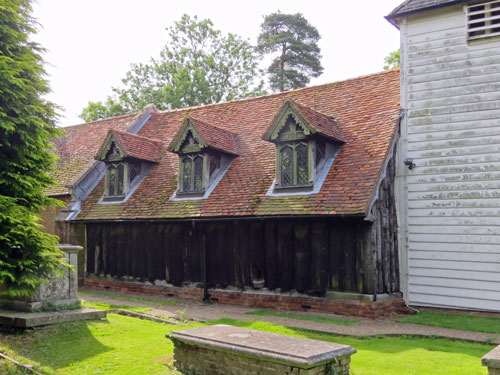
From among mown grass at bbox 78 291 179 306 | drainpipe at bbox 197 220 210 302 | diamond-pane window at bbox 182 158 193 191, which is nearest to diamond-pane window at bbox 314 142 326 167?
drainpipe at bbox 197 220 210 302

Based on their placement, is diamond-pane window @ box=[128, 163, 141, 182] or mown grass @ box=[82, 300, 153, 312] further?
diamond-pane window @ box=[128, 163, 141, 182]

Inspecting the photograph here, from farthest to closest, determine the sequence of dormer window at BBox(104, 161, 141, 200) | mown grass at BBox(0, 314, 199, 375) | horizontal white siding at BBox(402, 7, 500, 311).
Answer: dormer window at BBox(104, 161, 141, 200) → horizontal white siding at BBox(402, 7, 500, 311) → mown grass at BBox(0, 314, 199, 375)

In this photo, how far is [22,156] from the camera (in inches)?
370

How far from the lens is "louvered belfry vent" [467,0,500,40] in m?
12.4

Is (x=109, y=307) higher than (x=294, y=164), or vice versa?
(x=294, y=164)

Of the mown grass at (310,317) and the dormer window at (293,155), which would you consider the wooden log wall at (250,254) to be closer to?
the mown grass at (310,317)

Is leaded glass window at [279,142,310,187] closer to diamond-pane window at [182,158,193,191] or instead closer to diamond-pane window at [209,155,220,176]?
diamond-pane window at [209,155,220,176]

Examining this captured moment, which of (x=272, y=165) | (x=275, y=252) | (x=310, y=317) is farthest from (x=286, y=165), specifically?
(x=310, y=317)

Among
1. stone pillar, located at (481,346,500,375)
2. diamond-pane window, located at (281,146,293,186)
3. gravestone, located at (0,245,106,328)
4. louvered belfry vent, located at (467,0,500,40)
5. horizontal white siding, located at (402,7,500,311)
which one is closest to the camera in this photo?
stone pillar, located at (481,346,500,375)

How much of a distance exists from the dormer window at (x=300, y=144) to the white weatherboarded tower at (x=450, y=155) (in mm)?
2073

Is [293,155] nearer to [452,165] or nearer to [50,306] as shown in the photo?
[452,165]

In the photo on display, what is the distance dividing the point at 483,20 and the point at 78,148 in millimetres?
16465

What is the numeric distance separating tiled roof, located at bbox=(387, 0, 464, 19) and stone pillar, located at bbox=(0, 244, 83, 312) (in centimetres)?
1051

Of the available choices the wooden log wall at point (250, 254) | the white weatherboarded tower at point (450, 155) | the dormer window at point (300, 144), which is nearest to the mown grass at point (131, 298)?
the wooden log wall at point (250, 254)
